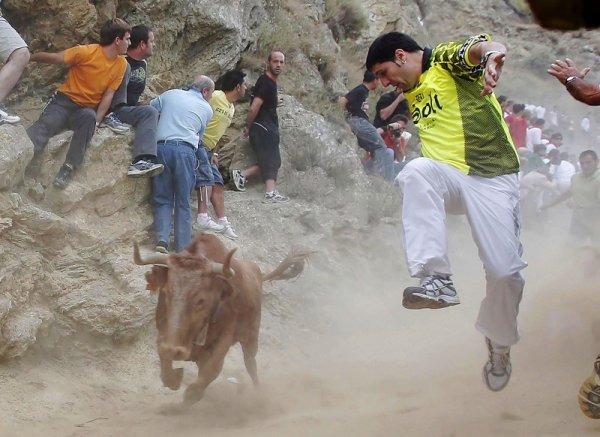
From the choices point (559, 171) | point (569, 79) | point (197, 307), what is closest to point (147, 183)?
point (197, 307)

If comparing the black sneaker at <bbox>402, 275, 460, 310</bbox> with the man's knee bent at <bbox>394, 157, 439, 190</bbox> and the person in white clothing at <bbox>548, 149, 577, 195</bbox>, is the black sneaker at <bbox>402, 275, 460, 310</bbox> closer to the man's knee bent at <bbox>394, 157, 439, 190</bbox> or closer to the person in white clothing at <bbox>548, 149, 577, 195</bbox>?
the man's knee bent at <bbox>394, 157, 439, 190</bbox>

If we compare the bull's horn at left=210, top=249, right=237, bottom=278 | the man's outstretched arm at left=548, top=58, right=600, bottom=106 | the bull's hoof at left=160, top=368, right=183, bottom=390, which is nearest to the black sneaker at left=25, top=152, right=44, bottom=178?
the bull's horn at left=210, top=249, right=237, bottom=278

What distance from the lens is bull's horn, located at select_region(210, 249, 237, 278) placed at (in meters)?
7.16

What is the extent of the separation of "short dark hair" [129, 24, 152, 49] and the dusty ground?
3.30m

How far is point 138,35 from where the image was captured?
9727mm

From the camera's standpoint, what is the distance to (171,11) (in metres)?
12.1

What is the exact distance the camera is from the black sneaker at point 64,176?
29.1ft

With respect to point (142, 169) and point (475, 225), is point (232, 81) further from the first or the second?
point (475, 225)

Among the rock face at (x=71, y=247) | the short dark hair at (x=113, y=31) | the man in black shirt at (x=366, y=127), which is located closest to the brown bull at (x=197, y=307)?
the rock face at (x=71, y=247)

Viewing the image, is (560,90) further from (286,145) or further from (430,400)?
(430,400)

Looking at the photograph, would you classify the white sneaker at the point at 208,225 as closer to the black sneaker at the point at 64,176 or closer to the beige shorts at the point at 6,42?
the black sneaker at the point at 64,176

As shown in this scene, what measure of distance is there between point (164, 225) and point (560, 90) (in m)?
26.3

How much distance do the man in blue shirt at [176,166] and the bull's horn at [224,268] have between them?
223 cm

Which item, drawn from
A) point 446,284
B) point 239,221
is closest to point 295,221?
point 239,221
